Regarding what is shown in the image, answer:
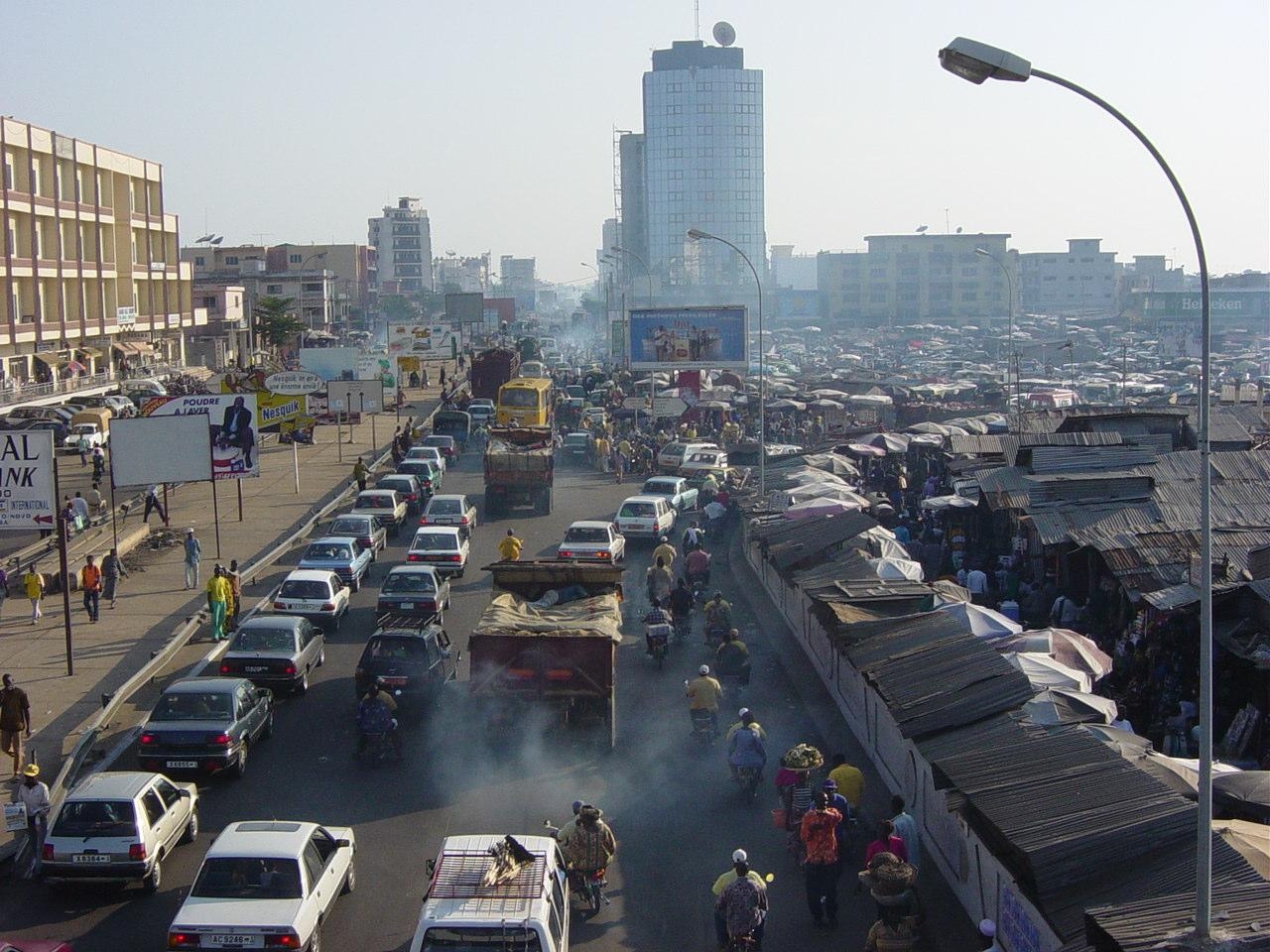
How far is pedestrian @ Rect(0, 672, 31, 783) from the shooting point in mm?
15906

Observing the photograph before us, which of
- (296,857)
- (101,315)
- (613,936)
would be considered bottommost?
(613,936)

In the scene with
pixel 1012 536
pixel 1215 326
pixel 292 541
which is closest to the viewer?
pixel 1012 536

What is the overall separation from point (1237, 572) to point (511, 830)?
1176 cm

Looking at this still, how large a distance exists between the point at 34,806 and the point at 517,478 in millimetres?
24031

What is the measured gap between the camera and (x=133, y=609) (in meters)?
26.0

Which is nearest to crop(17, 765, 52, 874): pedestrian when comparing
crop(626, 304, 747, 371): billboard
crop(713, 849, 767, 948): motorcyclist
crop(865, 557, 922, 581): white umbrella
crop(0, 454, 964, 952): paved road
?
crop(0, 454, 964, 952): paved road

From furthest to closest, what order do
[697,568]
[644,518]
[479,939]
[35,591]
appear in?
1. [644,518]
2. [697,568]
3. [35,591]
4. [479,939]

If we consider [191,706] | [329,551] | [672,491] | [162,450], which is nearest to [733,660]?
[191,706]

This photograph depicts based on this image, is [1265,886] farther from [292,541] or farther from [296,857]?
[292,541]

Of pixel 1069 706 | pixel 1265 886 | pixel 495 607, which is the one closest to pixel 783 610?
pixel 495 607

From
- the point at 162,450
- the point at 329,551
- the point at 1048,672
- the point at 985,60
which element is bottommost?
the point at 329,551

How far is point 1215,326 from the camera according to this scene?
157250 millimetres

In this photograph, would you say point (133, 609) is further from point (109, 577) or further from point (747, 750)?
point (747, 750)

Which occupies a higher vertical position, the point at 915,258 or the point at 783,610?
the point at 915,258
